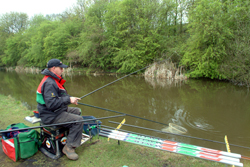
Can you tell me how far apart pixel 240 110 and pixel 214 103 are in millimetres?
1167

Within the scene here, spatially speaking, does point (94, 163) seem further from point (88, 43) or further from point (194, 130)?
point (88, 43)

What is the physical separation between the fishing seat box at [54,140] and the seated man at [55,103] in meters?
0.10

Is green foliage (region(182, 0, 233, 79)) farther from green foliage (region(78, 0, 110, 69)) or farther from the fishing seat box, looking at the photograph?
the fishing seat box

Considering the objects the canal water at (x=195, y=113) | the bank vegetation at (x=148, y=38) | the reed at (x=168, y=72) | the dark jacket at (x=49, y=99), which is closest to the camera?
the dark jacket at (x=49, y=99)

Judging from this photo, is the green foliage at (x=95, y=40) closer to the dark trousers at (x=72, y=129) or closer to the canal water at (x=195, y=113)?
the canal water at (x=195, y=113)

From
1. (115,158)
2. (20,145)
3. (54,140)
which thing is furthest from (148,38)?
(20,145)

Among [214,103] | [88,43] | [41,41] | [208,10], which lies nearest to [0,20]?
[41,41]

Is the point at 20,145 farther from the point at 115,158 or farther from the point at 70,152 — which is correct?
the point at 115,158

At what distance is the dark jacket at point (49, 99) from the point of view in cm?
234

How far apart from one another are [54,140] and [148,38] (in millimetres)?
17709

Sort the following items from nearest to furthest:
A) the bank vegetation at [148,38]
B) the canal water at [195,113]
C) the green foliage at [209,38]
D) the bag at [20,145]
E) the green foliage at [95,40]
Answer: the bag at [20,145], the canal water at [195,113], the bank vegetation at [148,38], the green foliage at [209,38], the green foliage at [95,40]

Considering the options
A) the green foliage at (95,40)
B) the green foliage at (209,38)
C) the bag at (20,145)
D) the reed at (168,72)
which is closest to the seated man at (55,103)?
the bag at (20,145)

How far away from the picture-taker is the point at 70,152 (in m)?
2.55

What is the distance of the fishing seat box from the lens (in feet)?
8.40
